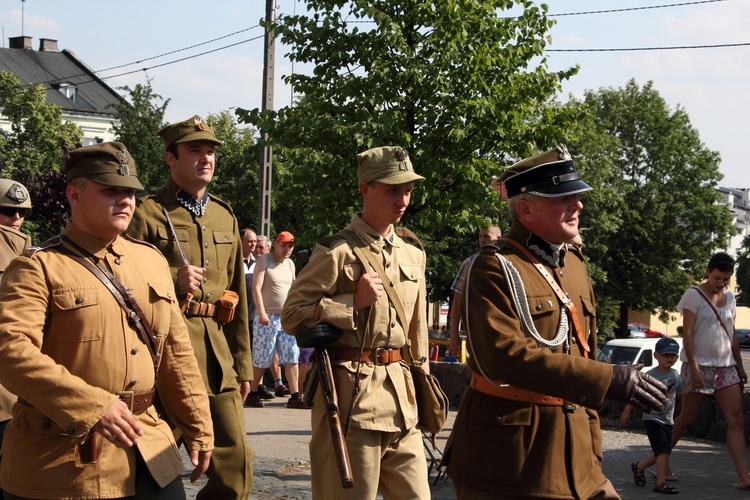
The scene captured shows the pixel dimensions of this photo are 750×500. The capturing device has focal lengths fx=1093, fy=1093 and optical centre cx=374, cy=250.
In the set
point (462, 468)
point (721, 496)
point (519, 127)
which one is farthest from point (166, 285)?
point (519, 127)

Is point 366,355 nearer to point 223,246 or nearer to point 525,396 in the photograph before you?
point 223,246

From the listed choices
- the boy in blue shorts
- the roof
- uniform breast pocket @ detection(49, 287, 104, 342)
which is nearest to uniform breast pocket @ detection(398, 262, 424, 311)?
uniform breast pocket @ detection(49, 287, 104, 342)

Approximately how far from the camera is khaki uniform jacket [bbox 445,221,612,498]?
3770 mm

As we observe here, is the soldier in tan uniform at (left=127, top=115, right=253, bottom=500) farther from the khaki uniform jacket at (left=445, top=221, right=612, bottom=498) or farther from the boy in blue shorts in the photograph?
the boy in blue shorts

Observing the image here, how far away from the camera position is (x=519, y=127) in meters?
17.0

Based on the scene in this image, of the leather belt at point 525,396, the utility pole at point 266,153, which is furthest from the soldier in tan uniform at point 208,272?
the utility pole at point 266,153

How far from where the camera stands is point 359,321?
516 cm

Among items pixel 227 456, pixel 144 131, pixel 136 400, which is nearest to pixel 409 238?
pixel 227 456

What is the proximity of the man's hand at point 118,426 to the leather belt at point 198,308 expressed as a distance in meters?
1.75

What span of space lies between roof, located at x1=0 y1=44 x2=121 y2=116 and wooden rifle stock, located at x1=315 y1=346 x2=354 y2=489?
255ft

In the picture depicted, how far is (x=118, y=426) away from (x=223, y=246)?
2.20m

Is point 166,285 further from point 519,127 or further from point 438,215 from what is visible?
point 519,127

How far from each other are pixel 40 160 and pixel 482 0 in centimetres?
3556

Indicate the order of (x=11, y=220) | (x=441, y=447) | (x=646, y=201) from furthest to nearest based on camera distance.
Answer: (x=646, y=201) < (x=441, y=447) < (x=11, y=220)
